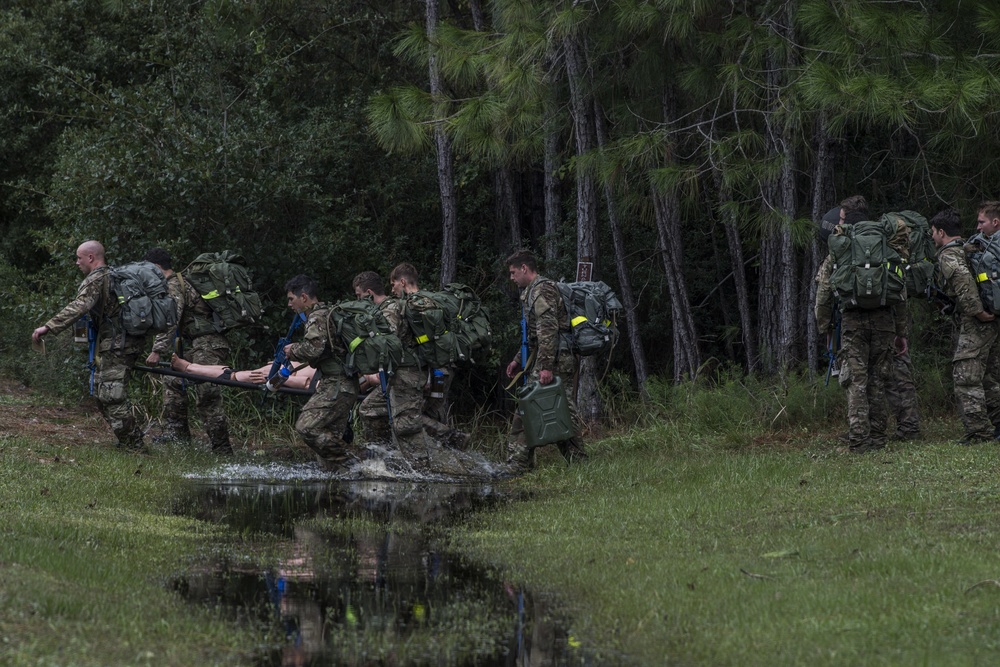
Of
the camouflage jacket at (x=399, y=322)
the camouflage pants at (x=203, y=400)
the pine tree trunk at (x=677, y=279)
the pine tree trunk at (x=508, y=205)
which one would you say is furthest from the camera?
the pine tree trunk at (x=508, y=205)

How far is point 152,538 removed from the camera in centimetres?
823

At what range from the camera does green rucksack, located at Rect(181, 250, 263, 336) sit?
42.8 feet

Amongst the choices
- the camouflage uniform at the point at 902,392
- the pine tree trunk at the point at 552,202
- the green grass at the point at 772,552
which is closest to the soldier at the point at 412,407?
the green grass at the point at 772,552

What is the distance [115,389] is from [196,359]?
3.52 feet

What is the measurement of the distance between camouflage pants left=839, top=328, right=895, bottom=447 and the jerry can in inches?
105

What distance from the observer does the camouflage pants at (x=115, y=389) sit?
12328mm

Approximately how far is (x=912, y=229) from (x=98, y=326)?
8.20 meters

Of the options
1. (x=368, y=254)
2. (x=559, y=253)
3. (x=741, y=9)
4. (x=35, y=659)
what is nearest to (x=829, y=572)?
(x=35, y=659)

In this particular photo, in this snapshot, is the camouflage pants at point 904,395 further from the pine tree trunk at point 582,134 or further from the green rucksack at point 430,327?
the green rucksack at point 430,327

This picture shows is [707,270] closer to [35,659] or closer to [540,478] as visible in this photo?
[540,478]

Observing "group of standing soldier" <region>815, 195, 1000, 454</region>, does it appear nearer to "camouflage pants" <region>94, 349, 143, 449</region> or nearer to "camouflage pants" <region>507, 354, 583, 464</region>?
"camouflage pants" <region>507, 354, 583, 464</region>

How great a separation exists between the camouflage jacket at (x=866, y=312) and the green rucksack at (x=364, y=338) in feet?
13.2

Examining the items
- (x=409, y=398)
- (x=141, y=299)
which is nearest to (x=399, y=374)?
(x=409, y=398)

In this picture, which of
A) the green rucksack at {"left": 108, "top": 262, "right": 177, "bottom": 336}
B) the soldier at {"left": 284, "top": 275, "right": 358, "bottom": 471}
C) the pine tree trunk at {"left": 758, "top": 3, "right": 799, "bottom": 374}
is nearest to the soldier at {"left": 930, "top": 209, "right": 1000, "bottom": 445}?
the pine tree trunk at {"left": 758, "top": 3, "right": 799, "bottom": 374}
